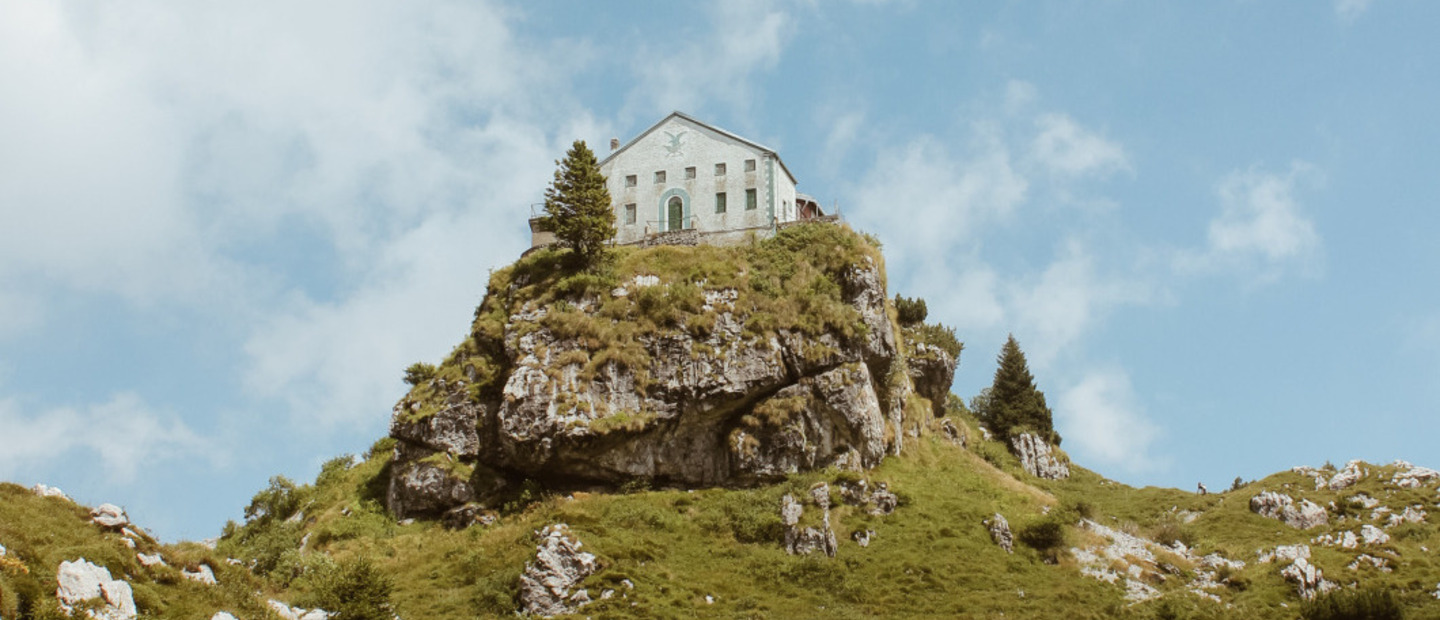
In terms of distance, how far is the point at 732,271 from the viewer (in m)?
A: 63.0

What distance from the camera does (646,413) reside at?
56406 mm

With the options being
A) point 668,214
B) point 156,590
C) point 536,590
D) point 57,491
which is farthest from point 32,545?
point 668,214

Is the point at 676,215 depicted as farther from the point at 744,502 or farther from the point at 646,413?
the point at 744,502

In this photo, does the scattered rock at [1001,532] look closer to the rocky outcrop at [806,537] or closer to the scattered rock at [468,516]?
the rocky outcrop at [806,537]

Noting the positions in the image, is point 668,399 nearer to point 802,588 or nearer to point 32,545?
point 802,588

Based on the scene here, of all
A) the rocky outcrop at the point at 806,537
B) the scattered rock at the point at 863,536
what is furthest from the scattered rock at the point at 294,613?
the scattered rock at the point at 863,536

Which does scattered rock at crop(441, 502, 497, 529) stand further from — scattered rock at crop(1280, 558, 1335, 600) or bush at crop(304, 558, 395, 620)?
scattered rock at crop(1280, 558, 1335, 600)

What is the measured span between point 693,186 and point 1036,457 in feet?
93.1

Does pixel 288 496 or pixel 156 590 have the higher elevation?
pixel 288 496

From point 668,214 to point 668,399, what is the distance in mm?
17574

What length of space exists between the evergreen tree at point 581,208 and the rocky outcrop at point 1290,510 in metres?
38.5

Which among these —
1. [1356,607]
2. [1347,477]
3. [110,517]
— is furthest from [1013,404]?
[110,517]

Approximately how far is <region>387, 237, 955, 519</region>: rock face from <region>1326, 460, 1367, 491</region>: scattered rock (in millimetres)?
27216

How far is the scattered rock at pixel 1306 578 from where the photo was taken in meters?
47.4
